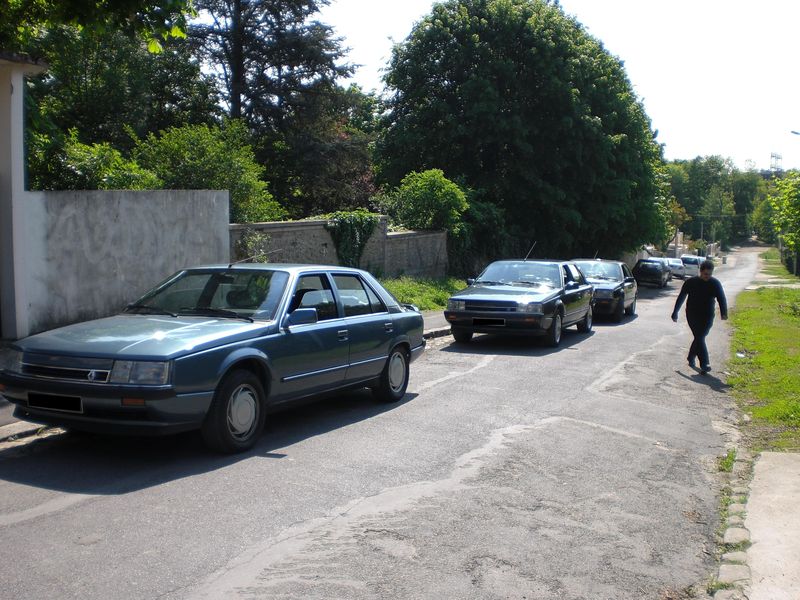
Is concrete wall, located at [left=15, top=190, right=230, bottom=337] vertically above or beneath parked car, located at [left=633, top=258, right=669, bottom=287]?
above

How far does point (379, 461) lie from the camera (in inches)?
271

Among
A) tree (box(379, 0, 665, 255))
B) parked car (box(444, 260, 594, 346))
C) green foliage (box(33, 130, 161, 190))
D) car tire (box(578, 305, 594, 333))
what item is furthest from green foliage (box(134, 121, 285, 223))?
tree (box(379, 0, 665, 255))

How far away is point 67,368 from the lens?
248 inches

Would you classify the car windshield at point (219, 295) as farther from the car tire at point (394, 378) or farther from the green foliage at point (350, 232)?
the green foliage at point (350, 232)

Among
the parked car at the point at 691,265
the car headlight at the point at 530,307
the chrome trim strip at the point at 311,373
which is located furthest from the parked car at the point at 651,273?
the chrome trim strip at the point at 311,373

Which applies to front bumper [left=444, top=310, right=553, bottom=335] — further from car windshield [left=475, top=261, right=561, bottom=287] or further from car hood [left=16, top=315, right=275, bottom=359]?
car hood [left=16, top=315, right=275, bottom=359]

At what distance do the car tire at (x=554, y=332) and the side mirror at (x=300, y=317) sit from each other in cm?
799

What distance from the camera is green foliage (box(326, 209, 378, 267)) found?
20625 millimetres

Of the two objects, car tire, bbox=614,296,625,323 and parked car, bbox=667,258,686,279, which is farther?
parked car, bbox=667,258,686,279

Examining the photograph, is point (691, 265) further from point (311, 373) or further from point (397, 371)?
point (311, 373)

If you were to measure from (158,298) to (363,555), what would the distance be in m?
4.02

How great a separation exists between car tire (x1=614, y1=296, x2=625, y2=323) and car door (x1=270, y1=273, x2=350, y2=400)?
1413 cm

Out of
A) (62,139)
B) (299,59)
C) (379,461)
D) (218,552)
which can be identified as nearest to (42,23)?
(62,139)

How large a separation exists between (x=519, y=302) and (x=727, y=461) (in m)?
7.20
